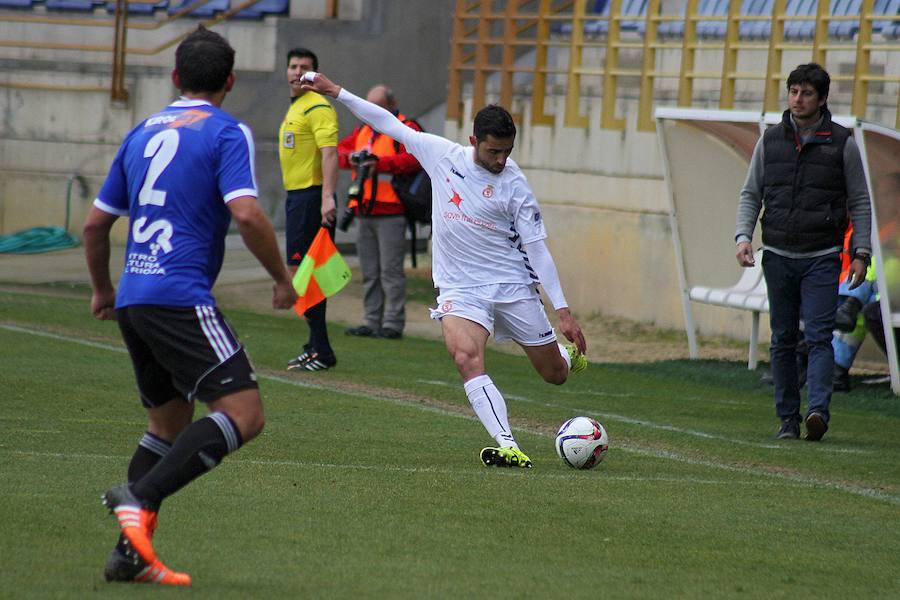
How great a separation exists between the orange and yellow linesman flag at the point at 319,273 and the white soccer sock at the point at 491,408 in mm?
3803

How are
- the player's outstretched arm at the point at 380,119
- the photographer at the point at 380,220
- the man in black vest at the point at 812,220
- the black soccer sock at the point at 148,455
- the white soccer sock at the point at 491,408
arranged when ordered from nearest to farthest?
the black soccer sock at the point at 148,455, the white soccer sock at the point at 491,408, the player's outstretched arm at the point at 380,119, the man in black vest at the point at 812,220, the photographer at the point at 380,220

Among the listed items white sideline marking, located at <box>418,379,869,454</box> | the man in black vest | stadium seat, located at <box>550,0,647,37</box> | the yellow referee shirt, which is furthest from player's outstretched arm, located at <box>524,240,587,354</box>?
stadium seat, located at <box>550,0,647,37</box>

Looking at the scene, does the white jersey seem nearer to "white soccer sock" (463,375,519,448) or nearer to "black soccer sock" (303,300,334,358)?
"white soccer sock" (463,375,519,448)

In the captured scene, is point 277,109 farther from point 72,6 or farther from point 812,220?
point 812,220

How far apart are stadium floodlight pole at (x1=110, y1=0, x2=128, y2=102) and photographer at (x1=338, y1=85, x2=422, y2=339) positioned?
8.09 metres

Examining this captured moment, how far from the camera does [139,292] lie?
5.42 m

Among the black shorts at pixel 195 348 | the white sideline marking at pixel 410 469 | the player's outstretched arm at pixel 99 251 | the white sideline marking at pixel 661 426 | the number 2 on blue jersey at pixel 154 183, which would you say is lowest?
the white sideline marking at pixel 661 426

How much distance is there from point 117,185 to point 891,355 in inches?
302

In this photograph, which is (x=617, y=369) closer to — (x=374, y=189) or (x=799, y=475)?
(x=374, y=189)

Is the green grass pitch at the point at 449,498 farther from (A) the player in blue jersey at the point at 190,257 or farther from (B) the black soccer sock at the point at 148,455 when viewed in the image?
(A) the player in blue jersey at the point at 190,257

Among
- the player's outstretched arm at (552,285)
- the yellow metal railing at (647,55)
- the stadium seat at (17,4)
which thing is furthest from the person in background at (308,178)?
the stadium seat at (17,4)

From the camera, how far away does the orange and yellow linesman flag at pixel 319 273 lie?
11828mm

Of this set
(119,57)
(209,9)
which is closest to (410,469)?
(119,57)

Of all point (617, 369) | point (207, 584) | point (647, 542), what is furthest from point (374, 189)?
point (207, 584)
